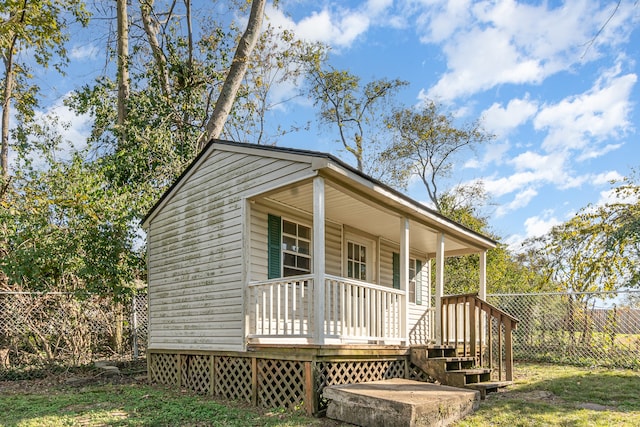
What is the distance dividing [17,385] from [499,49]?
33.5 ft

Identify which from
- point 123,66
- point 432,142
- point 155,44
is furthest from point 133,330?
point 432,142

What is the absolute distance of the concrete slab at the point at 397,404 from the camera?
514 centimetres

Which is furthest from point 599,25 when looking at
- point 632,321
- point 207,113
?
point 207,113

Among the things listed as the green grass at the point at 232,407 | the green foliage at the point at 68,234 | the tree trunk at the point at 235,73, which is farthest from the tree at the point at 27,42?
the green grass at the point at 232,407

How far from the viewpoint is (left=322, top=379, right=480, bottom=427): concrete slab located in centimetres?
514

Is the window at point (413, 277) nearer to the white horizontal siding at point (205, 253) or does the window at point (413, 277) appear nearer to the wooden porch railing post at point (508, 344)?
the wooden porch railing post at point (508, 344)

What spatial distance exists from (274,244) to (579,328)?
797 centimetres

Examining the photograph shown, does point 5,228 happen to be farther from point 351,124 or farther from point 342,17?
point 351,124

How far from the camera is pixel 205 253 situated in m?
8.26

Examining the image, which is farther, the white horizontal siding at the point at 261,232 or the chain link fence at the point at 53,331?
the chain link fence at the point at 53,331

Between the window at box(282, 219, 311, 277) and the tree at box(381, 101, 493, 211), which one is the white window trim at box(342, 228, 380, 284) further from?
the tree at box(381, 101, 493, 211)

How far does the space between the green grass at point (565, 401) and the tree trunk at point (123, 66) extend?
1163cm

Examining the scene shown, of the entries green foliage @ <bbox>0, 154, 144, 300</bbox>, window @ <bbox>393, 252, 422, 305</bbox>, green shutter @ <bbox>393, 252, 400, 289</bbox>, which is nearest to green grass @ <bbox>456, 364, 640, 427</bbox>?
window @ <bbox>393, 252, 422, 305</bbox>

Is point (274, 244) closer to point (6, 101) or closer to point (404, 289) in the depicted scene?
point (404, 289)
